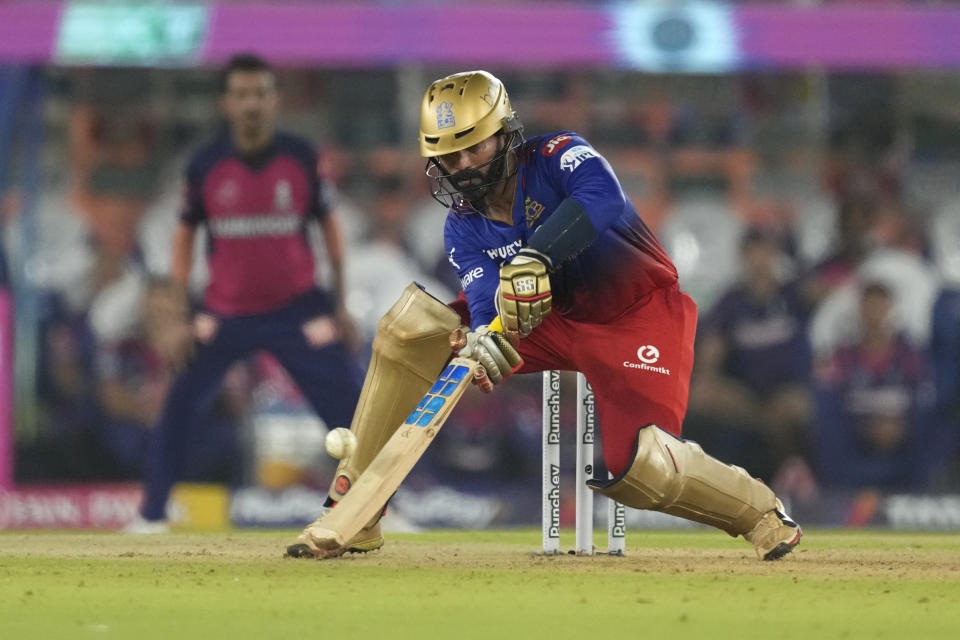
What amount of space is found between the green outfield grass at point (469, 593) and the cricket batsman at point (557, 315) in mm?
Answer: 285

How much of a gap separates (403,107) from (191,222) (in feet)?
7.47

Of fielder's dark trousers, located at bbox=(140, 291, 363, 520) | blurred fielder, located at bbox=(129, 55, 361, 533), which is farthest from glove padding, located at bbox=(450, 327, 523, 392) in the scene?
blurred fielder, located at bbox=(129, 55, 361, 533)

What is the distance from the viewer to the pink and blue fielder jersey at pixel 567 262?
19.7 feet

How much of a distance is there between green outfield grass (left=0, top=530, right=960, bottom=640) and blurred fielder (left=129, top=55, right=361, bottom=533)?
1.90 meters

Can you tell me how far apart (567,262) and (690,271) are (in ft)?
17.4

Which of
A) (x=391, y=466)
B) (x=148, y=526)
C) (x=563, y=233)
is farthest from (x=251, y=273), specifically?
(x=563, y=233)

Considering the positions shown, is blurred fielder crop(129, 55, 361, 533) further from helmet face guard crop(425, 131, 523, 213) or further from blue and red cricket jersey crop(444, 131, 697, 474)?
helmet face guard crop(425, 131, 523, 213)

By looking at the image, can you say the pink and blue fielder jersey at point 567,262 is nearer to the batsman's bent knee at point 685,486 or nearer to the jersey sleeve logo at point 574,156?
the jersey sleeve logo at point 574,156

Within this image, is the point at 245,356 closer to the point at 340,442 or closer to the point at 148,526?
the point at 148,526

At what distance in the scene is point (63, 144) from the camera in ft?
35.9

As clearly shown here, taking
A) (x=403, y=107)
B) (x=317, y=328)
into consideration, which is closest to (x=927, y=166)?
(x=403, y=107)

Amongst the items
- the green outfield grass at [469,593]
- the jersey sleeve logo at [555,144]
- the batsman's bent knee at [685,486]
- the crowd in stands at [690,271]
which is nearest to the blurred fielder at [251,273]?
the crowd in stands at [690,271]

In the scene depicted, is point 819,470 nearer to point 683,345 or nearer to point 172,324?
point 172,324

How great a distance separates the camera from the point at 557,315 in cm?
623
